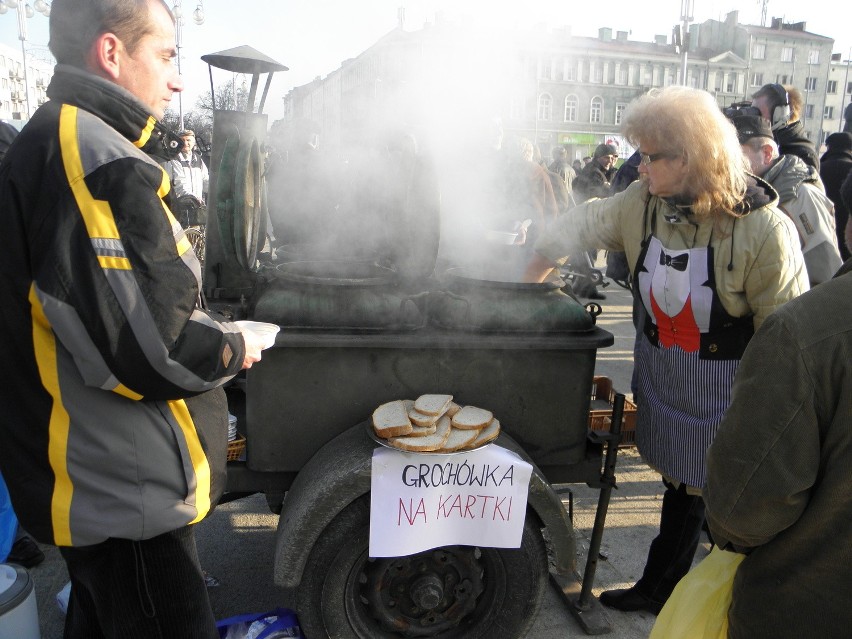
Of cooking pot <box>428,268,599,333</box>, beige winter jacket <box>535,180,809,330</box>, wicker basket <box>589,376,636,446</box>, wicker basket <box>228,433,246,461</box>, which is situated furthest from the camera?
wicker basket <box>589,376,636,446</box>

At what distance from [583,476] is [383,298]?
102 cm

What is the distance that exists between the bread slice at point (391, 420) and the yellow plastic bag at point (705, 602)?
0.86 m

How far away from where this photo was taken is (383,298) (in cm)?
216

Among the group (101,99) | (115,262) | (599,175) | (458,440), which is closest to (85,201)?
(115,262)

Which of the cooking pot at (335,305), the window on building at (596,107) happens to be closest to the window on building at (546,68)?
the window on building at (596,107)

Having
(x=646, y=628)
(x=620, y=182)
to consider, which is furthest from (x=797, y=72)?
(x=646, y=628)

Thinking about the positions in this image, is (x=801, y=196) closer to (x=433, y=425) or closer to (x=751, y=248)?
(x=751, y=248)

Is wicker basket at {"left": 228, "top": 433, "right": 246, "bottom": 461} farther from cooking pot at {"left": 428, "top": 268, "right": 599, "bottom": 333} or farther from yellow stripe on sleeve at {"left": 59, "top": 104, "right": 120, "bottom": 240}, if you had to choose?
yellow stripe on sleeve at {"left": 59, "top": 104, "right": 120, "bottom": 240}

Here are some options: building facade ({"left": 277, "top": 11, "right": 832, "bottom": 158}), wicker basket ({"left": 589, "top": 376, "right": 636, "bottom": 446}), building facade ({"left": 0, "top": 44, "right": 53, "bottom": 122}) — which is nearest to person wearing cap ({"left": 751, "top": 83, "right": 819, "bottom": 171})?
building facade ({"left": 277, "top": 11, "right": 832, "bottom": 158})

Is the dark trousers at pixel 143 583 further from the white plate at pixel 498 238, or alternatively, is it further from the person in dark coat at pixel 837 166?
the person in dark coat at pixel 837 166

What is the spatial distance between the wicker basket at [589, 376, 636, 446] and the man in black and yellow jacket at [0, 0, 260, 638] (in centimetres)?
182

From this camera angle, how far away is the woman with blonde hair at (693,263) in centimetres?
211

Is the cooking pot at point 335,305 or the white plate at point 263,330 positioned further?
the cooking pot at point 335,305

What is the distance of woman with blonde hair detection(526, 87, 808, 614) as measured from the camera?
6.92ft
